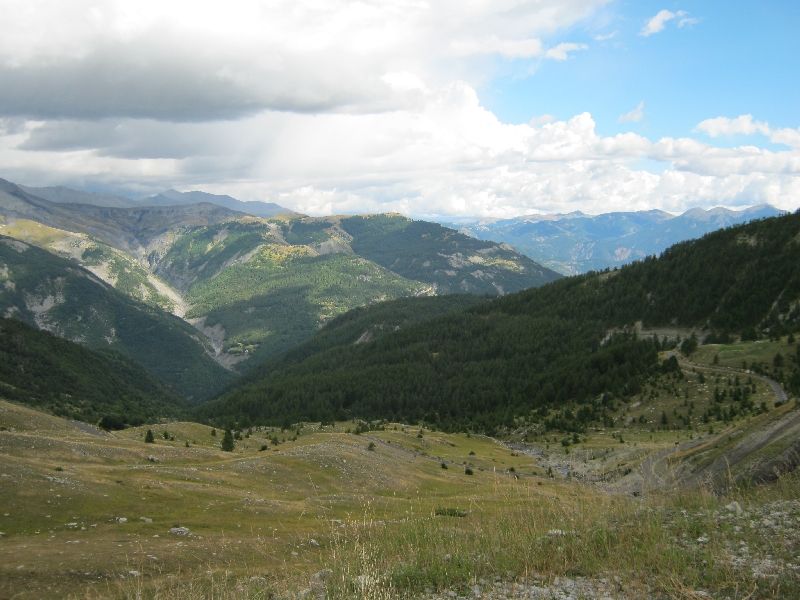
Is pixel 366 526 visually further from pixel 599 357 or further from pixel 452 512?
pixel 599 357

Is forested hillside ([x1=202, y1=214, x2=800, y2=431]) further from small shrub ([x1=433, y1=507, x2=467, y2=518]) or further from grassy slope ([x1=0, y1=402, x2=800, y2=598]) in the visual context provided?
small shrub ([x1=433, y1=507, x2=467, y2=518])

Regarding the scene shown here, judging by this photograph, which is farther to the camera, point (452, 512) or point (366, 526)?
point (452, 512)

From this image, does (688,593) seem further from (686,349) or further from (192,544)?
(686,349)

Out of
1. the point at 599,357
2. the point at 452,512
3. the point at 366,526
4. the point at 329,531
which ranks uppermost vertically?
the point at 366,526

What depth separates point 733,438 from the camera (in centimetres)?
2894

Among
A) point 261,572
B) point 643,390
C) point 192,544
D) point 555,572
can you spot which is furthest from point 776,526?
point 643,390

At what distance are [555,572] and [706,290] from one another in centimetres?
19556

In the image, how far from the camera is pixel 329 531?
26.0 m

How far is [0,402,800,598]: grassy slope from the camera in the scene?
412 inches

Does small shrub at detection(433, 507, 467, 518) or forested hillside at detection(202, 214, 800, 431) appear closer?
small shrub at detection(433, 507, 467, 518)

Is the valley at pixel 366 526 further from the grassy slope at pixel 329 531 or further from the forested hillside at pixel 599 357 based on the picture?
the forested hillside at pixel 599 357

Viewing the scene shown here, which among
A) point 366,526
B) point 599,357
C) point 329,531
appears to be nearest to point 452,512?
point 329,531

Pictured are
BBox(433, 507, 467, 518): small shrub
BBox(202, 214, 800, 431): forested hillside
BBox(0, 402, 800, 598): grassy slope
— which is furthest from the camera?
BBox(202, 214, 800, 431): forested hillside

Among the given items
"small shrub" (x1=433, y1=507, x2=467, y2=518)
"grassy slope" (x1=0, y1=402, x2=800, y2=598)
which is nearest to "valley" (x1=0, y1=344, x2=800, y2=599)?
"grassy slope" (x1=0, y1=402, x2=800, y2=598)
